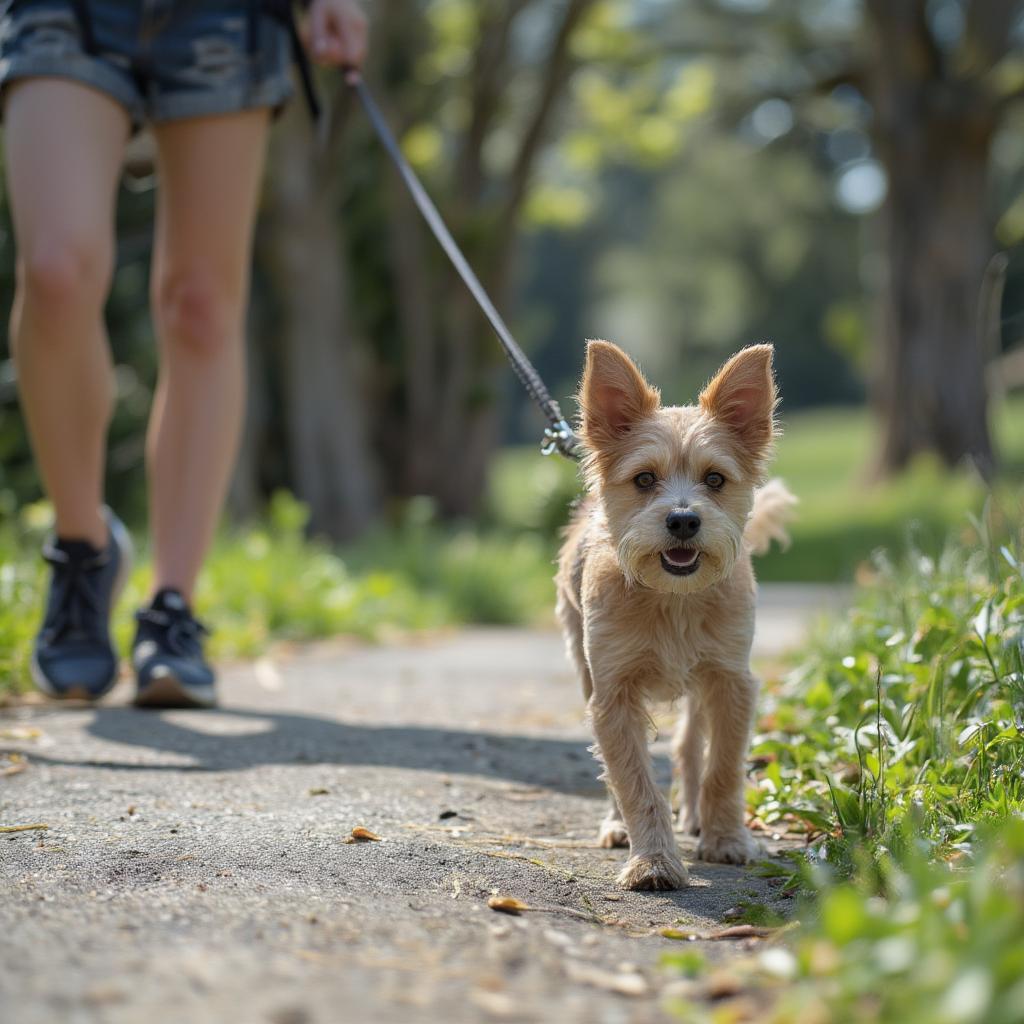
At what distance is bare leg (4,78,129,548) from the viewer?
3961mm

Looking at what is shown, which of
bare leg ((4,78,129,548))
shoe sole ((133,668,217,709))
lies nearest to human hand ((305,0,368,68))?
bare leg ((4,78,129,548))

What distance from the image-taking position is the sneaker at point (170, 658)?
429cm

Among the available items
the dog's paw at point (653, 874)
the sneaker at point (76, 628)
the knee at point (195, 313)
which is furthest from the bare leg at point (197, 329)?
the dog's paw at point (653, 874)

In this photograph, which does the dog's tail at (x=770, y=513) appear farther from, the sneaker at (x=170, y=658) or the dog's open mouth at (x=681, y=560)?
the sneaker at (x=170, y=658)

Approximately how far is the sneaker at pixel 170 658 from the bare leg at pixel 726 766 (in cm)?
179

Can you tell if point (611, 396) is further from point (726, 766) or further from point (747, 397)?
point (726, 766)

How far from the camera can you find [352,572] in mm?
9547

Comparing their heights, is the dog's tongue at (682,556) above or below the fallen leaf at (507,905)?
above

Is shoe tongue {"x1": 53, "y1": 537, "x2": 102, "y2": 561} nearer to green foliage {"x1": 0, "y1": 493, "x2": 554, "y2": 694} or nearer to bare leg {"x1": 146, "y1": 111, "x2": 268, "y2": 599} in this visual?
bare leg {"x1": 146, "y1": 111, "x2": 268, "y2": 599}

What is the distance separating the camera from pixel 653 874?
9.14 feet

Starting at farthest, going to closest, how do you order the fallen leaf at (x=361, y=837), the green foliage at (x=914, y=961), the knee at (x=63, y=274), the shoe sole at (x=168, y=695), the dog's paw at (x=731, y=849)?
1. the shoe sole at (x=168, y=695)
2. the knee at (x=63, y=274)
3. the dog's paw at (x=731, y=849)
4. the fallen leaf at (x=361, y=837)
5. the green foliage at (x=914, y=961)

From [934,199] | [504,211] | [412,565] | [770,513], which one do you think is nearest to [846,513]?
[934,199]

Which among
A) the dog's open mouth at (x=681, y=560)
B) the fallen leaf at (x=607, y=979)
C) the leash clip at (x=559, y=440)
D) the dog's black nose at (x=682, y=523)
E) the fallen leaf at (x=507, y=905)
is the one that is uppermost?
the leash clip at (x=559, y=440)

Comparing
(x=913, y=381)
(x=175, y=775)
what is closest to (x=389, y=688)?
(x=175, y=775)
